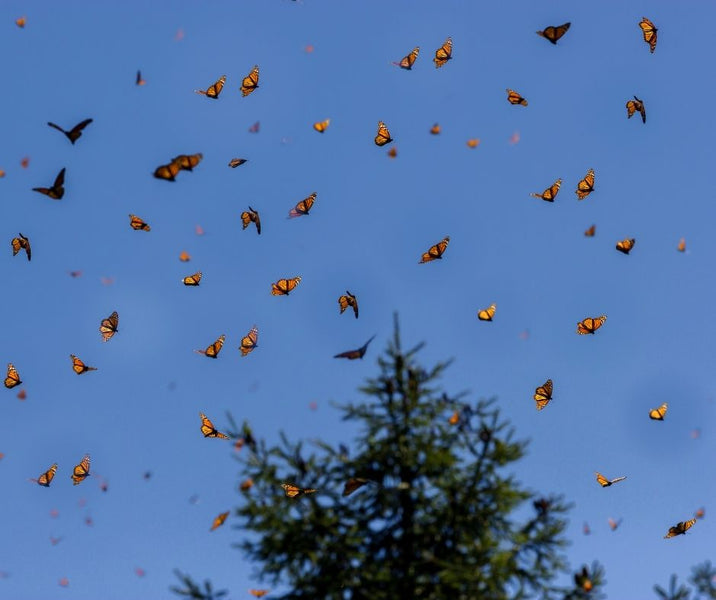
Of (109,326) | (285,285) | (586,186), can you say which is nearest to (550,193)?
(586,186)

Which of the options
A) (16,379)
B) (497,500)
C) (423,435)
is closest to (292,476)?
(423,435)

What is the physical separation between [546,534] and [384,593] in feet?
7.93

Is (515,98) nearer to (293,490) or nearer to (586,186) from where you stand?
(586,186)

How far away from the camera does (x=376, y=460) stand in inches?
374

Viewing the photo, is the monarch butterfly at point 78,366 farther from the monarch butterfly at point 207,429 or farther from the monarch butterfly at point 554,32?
the monarch butterfly at point 554,32

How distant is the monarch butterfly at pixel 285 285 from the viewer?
1952 centimetres

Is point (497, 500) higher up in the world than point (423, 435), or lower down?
lower down

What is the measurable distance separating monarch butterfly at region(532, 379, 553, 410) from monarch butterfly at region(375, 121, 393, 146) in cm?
830

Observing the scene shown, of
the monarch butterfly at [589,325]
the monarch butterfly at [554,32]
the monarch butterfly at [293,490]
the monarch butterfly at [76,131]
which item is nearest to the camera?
the monarch butterfly at [293,490]

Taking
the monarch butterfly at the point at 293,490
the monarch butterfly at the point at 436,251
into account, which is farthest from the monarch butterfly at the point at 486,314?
the monarch butterfly at the point at 293,490

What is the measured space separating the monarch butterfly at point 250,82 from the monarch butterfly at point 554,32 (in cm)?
854

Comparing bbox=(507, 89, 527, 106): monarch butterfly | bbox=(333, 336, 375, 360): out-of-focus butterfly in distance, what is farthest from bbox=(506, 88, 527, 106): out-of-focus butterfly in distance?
bbox=(333, 336, 375, 360): out-of-focus butterfly in distance

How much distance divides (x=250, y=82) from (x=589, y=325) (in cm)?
1245

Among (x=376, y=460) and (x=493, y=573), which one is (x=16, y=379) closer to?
(x=376, y=460)
